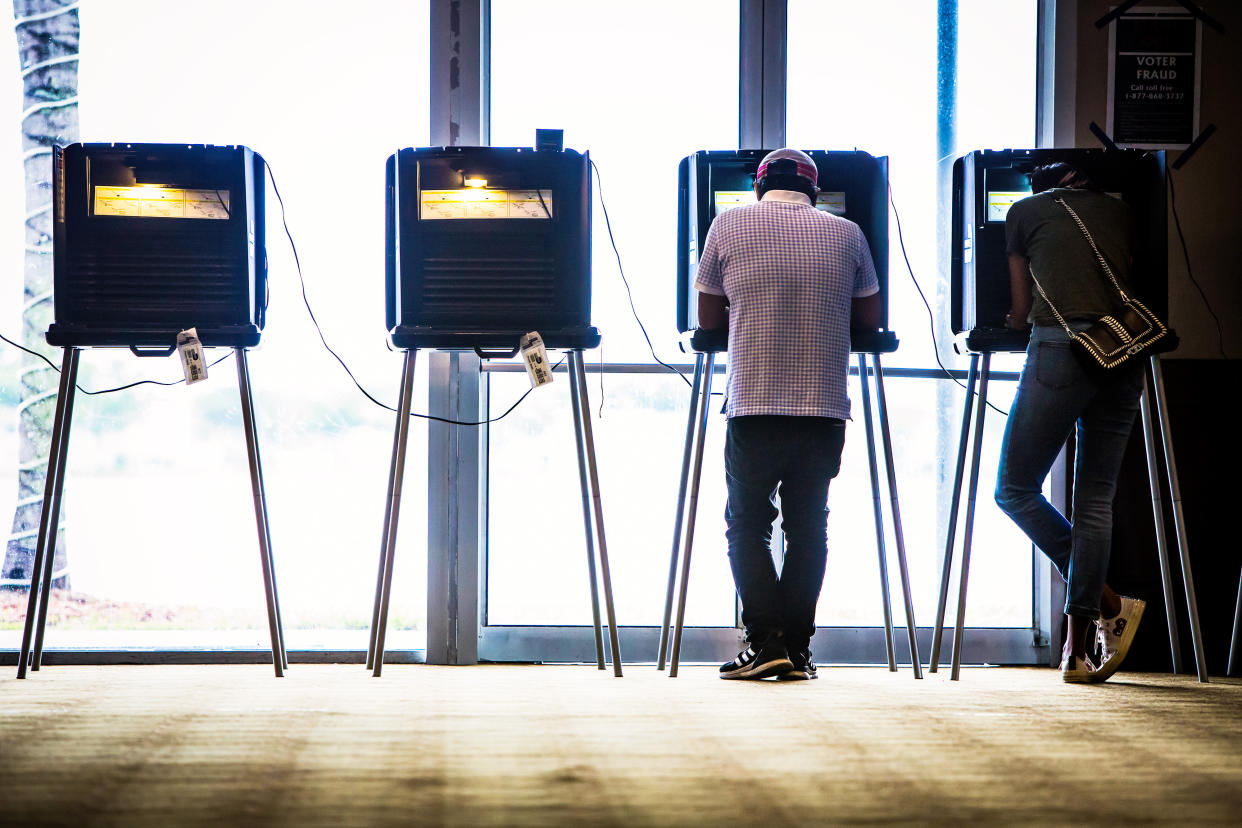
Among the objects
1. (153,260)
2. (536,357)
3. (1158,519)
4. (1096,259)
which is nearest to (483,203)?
(536,357)

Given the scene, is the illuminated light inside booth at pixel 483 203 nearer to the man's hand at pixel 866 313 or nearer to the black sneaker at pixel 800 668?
the man's hand at pixel 866 313

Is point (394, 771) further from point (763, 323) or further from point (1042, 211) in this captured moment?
point (1042, 211)

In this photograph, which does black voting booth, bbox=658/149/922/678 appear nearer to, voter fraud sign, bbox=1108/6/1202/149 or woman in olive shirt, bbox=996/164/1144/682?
woman in olive shirt, bbox=996/164/1144/682

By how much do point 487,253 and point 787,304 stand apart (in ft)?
2.51

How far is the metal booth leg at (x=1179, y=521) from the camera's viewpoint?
2854mm

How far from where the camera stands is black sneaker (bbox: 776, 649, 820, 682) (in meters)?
2.78

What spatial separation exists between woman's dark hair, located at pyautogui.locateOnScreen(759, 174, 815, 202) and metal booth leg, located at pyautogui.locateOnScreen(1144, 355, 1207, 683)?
101cm

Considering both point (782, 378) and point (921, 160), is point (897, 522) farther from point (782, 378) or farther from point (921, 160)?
point (921, 160)

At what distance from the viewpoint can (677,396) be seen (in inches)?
132

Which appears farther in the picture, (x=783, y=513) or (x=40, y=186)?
(x=40, y=186)

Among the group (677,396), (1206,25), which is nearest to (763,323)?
(677,396)

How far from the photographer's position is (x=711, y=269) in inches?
111

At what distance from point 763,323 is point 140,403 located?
1835mm

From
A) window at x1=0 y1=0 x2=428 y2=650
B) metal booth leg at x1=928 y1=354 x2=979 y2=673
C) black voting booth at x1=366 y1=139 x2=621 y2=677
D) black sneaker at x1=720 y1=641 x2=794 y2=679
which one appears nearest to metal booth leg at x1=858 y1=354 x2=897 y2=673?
metal booth leg at x1=928 y1=354 x2=979 y2=673
